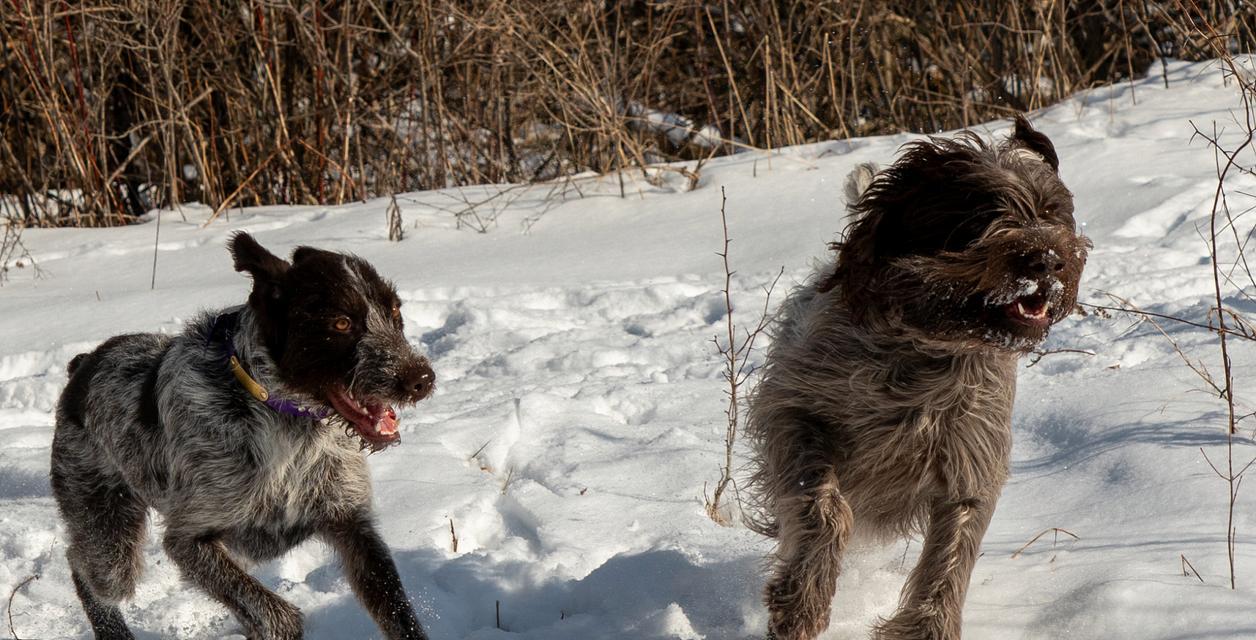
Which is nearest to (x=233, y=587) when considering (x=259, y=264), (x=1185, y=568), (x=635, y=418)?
(x=259, y=264)

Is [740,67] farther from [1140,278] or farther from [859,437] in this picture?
[859,437]

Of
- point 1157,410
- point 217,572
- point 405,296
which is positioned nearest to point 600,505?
point 217,572

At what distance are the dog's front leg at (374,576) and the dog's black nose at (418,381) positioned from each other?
55cm

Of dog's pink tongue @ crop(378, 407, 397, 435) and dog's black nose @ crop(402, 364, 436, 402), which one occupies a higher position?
dog's black nose @ crop(402, 364, 436, 402)

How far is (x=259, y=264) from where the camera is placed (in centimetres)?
356

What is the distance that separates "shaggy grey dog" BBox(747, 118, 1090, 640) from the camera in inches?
119

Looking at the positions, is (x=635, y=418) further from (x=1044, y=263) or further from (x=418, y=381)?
(x=1044, y=263)

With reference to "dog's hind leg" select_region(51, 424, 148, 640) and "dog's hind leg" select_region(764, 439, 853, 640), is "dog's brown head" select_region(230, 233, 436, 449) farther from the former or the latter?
"dog's hind leg" select_region(764, 439, 853, 640)

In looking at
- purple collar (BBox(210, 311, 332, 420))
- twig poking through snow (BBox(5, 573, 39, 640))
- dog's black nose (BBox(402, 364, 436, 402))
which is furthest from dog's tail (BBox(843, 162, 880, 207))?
twig poking through snow (BBox(5, 573, 39, 640))

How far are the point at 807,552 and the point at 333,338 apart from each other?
54.5 inches

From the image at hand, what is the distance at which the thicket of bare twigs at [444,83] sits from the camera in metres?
8.88

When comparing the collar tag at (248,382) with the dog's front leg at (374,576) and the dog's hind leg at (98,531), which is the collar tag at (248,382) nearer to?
the dog's front leg at (374,576)

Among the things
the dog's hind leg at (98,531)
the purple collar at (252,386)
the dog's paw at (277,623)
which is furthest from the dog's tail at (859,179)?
the dog's hind leg at (98,531)

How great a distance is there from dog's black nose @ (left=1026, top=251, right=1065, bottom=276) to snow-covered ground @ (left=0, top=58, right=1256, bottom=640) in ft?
3.07
